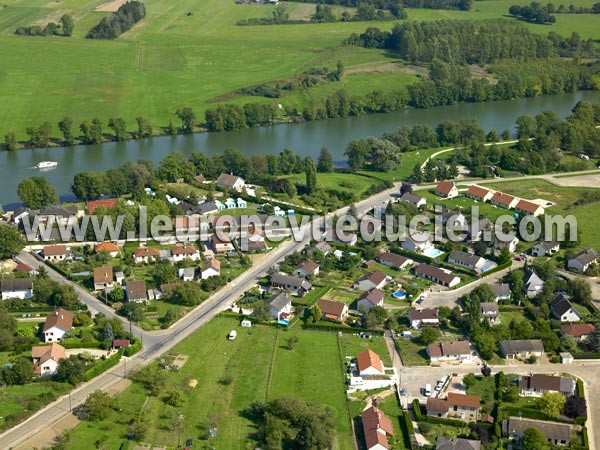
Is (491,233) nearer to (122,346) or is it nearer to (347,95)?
(122,346)

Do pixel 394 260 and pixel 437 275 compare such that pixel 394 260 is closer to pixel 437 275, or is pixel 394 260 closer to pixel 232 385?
pixel 437 275

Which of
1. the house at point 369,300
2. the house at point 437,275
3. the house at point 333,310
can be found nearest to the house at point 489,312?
the house at point 437,275

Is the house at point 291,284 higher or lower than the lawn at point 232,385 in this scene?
higher

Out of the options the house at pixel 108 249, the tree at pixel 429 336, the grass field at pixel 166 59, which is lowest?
the tree at pixel 429 336

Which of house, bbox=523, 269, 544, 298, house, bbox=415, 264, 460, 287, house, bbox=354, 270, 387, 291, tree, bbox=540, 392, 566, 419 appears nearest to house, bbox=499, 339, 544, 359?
tree, bbox=540, 392, 566, 419

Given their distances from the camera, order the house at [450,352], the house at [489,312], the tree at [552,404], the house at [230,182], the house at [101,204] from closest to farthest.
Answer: the tree at [552,404] → the house at [450,352] → the house at [489,312] → the house at [101,204] → the house at [230,182]

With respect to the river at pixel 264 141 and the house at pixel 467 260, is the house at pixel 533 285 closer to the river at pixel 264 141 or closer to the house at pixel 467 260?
the house at pixel 467 260

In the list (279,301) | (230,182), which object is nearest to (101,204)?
(230,182)
